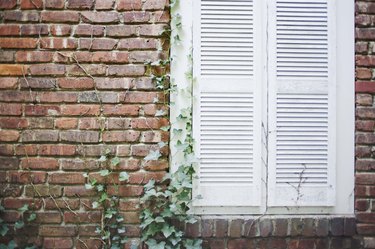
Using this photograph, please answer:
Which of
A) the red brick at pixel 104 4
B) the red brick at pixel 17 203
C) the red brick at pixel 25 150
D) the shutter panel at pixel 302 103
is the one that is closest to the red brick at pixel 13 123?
the red brick at pixel 25 150

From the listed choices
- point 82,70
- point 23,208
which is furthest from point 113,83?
point 23,208

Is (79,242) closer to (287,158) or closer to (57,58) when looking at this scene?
(57,58)

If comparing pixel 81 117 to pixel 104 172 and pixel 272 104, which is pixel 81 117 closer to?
pixel 104 172

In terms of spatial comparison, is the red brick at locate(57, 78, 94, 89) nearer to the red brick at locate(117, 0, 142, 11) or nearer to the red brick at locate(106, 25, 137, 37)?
the red brick at locate(106, 25, 137, 37)

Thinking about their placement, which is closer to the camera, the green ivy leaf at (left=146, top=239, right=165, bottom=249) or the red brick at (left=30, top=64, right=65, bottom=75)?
the green ivy leaf at (left=146, top=239, right=165, bottom=249)

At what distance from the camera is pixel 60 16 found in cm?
257

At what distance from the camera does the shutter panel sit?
2639 mm

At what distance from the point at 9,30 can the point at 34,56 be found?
0.25m

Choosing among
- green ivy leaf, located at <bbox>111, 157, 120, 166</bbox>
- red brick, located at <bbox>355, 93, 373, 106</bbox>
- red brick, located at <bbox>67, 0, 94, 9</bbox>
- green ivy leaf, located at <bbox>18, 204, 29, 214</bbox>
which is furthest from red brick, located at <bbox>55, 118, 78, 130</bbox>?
red brick, located at <bbox>355, 93, 373, 106</bbox>

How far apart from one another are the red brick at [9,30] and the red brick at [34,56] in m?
0.14

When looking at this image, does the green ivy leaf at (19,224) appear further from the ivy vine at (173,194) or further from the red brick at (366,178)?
the red brick at (366,178)

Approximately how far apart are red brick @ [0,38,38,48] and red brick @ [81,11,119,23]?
1.32 feet

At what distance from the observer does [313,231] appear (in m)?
2.57

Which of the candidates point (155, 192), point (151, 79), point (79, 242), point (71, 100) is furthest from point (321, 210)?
point (71, 100)
